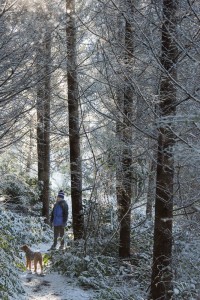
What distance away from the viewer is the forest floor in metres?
6.53

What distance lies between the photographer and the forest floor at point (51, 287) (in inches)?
257

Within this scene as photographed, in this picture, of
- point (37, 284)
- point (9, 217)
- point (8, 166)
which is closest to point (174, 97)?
point (37, 284)

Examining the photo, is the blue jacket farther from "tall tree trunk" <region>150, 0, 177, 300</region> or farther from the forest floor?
"tall tree trunk" <region>150, 0, 177, 300</region>

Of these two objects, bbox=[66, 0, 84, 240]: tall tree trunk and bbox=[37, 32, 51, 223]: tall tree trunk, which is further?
bbox=[66, 0, 84, 240]: tall tree trunk

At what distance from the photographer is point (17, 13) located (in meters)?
5.55

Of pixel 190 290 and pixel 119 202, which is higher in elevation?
pixel 119 202

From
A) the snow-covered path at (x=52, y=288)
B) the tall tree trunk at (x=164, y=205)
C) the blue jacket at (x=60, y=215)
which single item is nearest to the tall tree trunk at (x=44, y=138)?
the blue jacket at (x=60, y=215)

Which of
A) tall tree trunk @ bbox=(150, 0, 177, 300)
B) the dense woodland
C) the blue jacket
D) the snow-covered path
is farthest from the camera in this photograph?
the blue jacket

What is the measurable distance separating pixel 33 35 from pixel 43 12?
0.92 m

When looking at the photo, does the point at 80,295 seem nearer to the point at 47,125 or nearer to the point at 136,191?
the point at 136,191

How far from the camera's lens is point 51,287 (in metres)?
7.06

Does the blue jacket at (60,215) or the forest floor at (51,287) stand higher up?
the blue jacket at (60,215)

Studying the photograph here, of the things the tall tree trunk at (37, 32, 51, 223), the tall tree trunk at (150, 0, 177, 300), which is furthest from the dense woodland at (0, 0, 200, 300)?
the tall tree trunk at (37, 32, 51, 223)

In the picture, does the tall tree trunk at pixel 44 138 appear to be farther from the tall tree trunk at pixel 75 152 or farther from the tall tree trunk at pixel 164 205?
the tall tree trunk at pixel 164 205
